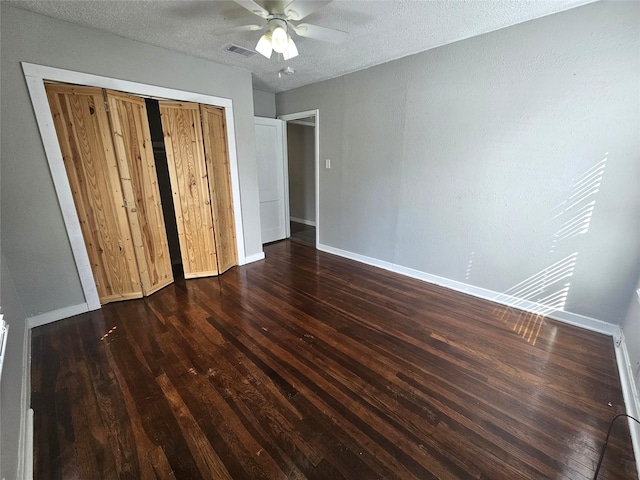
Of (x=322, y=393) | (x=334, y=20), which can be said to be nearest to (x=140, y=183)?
(x=334, y=20)

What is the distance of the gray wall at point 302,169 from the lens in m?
5.80

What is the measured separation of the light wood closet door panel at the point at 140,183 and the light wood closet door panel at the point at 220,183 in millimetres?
591

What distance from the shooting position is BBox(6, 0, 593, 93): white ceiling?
1976 millimetres

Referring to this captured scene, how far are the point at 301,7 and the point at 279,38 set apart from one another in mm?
231

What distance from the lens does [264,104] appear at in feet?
14.6

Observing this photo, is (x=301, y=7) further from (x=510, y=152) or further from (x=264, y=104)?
(x=264, y=104)

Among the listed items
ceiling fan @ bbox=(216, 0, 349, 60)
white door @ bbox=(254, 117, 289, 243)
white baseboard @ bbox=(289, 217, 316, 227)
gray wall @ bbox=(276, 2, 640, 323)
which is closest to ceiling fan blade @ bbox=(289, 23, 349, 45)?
ceiling fan @ bbox=(216, 0, 349, 60)

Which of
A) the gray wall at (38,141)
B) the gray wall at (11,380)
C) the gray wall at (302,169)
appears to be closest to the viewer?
the gray wall at (11,380)

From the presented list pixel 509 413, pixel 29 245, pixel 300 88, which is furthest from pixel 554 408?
pixel 300 88

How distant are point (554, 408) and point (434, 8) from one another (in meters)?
2.84

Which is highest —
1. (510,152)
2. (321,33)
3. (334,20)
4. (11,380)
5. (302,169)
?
(334,20)

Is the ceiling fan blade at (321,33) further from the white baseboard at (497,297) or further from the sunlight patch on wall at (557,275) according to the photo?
the white baseboard at (497,297)

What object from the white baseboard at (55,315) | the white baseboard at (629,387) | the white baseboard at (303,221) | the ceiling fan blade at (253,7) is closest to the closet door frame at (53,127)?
the white baseboard at (55,315)

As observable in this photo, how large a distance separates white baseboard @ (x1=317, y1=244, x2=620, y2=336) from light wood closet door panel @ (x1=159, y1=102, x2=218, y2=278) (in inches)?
79.7
